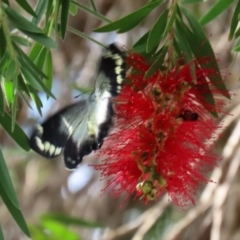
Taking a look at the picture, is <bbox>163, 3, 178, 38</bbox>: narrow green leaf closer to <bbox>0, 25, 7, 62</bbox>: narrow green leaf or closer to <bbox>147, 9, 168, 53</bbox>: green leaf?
<bbox>147, 9, 168, 53</bbox>: green leaf

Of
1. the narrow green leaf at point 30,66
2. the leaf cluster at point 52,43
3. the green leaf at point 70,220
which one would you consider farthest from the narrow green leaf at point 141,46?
the green leaf at point 70,220

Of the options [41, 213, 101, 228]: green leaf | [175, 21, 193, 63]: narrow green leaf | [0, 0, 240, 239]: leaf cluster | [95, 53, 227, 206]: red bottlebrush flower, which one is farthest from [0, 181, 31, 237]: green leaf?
[41, 213, 101, 228]: green leaf

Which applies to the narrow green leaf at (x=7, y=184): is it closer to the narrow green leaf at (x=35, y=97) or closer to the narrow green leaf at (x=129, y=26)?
the narrow green leaf at (x=35, y=97)

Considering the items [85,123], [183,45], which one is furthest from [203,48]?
[85,123]

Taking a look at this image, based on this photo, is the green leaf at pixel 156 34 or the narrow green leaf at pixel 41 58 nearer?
the green leaf at pixel 156 34

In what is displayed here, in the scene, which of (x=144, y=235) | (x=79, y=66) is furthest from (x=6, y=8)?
(x=79, y=66)

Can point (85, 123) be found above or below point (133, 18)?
below

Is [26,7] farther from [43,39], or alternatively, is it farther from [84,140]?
[84,140]
